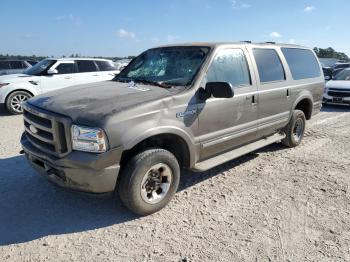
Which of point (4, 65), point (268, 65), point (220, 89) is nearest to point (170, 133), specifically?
point (220, 89)

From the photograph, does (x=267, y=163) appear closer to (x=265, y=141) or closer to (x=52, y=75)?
(x=265, y=141)

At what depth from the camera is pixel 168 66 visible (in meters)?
4.75

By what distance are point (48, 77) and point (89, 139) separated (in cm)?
808

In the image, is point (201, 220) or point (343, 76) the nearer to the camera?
point (201, 220)

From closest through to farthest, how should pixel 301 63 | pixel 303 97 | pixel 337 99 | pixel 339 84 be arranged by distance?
pixel 303 97 < pixel 301 63 < pixel 337 99 < pixel 339 84

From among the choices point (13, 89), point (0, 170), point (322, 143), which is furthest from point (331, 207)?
point (13, 89)

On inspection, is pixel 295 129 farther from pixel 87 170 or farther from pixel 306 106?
pixel 87 170

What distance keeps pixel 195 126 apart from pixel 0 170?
310cm

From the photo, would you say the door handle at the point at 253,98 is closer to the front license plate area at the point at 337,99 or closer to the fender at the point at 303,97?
the fender at the point at 303,97

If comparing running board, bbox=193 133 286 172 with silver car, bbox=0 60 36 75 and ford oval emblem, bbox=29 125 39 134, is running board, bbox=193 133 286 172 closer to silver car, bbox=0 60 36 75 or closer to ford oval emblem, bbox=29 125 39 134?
ford oval emblem, bbox=29 125 39 134

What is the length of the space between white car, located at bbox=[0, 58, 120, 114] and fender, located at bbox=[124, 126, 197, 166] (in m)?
7.66

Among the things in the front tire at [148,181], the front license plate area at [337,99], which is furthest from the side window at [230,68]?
the front license plate area at [337,99]

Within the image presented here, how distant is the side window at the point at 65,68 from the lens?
1092cm

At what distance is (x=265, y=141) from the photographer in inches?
224
